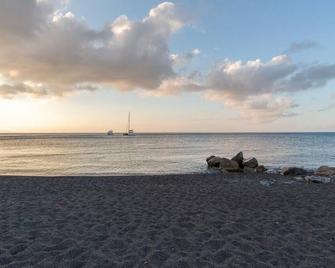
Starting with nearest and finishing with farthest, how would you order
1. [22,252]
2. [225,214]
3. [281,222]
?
[22,252], [281,222], [225,214]

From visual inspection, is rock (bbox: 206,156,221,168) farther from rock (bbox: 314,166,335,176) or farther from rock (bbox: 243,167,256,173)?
rock (bbox: 314,166,335,176)

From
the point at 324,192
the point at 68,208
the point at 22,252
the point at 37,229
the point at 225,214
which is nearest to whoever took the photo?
the point at 22,252

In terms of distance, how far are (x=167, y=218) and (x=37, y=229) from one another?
3.25m

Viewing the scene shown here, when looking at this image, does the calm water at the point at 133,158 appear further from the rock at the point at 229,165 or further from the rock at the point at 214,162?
the rock at the point at 229,165

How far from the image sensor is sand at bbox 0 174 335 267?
213 inches

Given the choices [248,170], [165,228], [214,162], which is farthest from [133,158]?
[165,228]

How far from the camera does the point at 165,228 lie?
7195 mm

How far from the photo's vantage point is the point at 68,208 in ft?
30.1

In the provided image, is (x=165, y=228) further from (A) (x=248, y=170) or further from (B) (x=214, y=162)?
(B) (x=214, y=162)

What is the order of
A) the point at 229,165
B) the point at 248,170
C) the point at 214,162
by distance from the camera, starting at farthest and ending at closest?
the point at 214,162 < the point at 229,165 < the point at 248,170

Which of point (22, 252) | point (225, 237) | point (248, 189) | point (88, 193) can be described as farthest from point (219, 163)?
point (22, 252)

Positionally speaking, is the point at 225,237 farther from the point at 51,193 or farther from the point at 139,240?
the point at 51,193

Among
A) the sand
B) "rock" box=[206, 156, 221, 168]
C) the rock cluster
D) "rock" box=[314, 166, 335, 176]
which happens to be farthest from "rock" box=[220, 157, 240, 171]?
the sand

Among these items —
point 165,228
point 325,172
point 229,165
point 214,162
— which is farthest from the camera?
point 214,162
